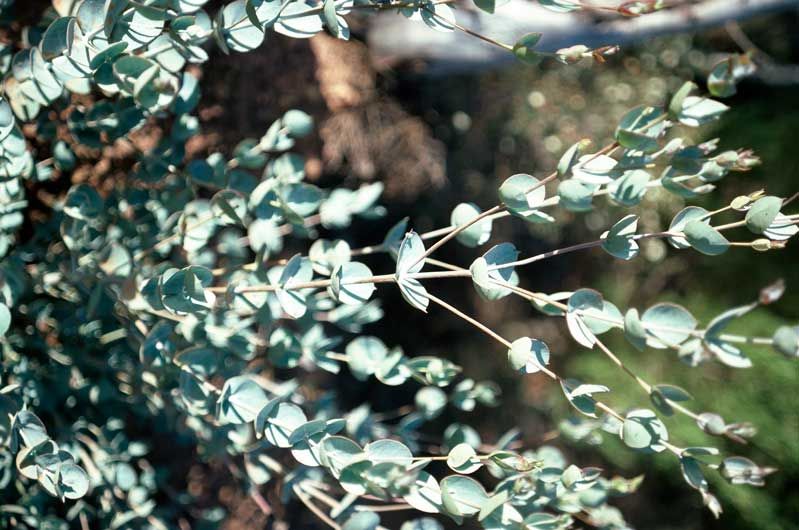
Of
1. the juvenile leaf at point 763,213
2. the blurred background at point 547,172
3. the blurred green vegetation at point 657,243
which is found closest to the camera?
the juvenile leaf at point 763,213

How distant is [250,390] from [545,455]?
0.36 m

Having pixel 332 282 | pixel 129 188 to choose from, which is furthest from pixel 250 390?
pixel 129 188

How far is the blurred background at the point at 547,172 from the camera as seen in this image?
145 centimetres

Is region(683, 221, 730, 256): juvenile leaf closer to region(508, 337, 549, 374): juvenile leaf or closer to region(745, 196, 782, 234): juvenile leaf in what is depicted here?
region(745, 196, 782, 234): juvenile leaf

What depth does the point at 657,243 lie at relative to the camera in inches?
74.5

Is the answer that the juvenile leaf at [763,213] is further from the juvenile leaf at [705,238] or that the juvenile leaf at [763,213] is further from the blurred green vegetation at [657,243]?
the blurred green vegetation at [657,243]

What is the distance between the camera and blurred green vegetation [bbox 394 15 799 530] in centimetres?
162

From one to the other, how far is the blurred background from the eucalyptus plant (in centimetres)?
50

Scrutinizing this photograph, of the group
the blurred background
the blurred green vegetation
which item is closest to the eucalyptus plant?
the blurred background

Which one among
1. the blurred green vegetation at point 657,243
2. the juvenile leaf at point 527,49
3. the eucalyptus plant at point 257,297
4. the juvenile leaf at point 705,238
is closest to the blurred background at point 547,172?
the blurred green vegetation at point 657,243

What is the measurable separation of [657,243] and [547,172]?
0.40m

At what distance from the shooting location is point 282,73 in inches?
52.1

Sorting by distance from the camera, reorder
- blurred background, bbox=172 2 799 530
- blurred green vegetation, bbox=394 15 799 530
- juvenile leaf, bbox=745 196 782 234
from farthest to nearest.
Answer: blurred green vegetation, bbox=394 15 799 530 < blurred background, bbox=172 2 799 530 < juvenile leaf, bbox=745 196 782 234

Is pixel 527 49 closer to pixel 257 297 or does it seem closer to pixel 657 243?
pixel 257 297
